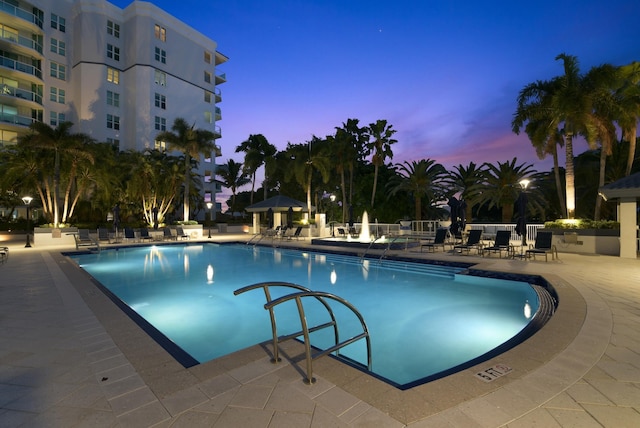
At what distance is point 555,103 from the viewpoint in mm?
15000

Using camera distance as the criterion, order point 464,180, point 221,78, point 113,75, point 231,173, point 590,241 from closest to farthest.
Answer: point 590,241
point 464,180
point 113,75
point 231,173
point 221,78

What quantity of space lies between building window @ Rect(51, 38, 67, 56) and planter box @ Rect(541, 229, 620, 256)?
4633cm

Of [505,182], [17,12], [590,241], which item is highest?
[17,12]

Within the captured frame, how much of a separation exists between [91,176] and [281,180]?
75.6 feet

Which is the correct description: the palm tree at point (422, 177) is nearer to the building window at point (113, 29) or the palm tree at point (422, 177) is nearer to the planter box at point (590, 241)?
the planter box at point (590, 241)

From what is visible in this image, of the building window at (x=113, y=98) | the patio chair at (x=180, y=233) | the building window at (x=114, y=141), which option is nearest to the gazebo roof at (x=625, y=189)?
the patio chair at (x=180, y=233)

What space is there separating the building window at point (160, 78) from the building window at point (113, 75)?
403 centimetres

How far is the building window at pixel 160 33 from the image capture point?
123 ft

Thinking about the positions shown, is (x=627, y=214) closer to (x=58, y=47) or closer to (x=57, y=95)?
(x=57, y=95)

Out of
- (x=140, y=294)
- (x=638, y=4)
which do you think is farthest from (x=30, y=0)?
(x=638, y=4)

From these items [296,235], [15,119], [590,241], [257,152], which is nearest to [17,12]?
[15,119]

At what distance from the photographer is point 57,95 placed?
32.8 metres

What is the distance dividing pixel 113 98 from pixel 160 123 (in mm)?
5185

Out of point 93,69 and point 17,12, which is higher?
point 17,12
